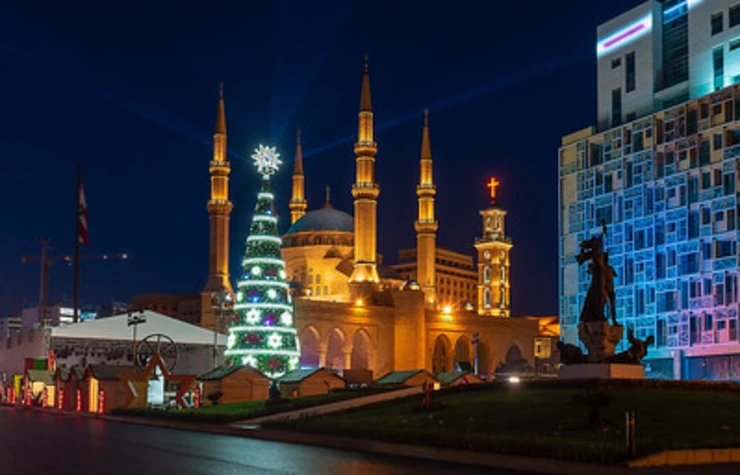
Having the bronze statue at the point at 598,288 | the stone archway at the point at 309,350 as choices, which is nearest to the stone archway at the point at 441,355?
the stone archway at the point at 309,350

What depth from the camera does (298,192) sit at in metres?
108

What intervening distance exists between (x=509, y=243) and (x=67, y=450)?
284ft

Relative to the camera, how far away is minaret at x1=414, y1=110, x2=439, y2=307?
88.1 m

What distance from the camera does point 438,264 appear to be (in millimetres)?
158250

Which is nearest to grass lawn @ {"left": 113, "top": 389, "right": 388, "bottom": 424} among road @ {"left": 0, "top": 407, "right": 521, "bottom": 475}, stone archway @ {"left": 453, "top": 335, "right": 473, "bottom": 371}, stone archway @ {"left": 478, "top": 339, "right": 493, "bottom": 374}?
road @ {"left": 0, "top": 407, "right": 521, "bottom": 475}

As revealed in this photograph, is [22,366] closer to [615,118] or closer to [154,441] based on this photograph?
[154,441]

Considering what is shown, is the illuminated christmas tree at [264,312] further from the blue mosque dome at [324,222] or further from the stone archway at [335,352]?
the blue mosque dome at [324,222]

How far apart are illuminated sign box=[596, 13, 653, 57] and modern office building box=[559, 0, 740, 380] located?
9 cm

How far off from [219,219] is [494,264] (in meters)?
34.2

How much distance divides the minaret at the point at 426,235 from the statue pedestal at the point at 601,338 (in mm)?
56727

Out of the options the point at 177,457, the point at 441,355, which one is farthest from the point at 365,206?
the point at 177,457

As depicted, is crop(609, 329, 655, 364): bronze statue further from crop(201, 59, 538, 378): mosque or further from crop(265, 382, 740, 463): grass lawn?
crop(201, 59, 538, 378): mosque

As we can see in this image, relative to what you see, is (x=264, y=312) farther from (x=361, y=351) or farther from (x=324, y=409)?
(x=361, y=351)

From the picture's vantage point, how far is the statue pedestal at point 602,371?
28250 millimetres
